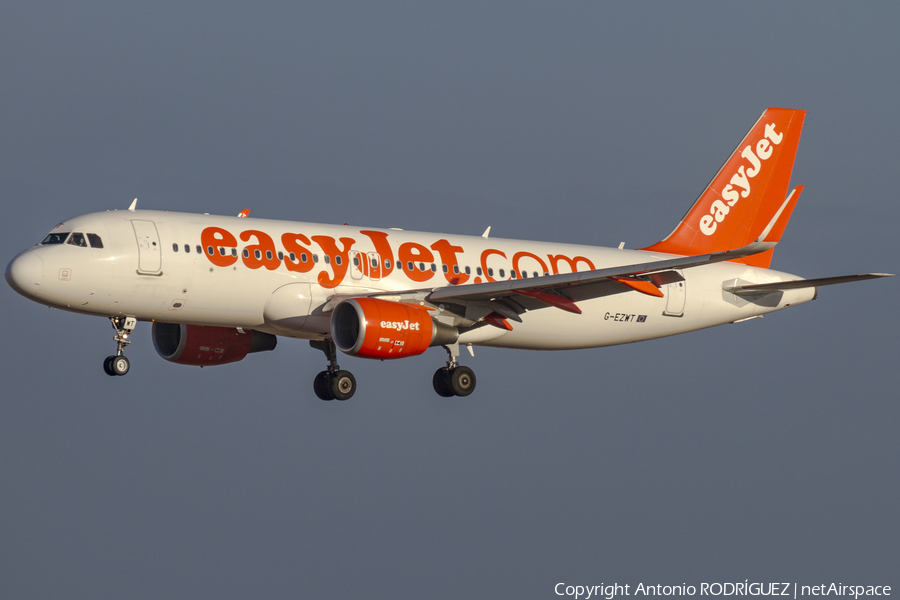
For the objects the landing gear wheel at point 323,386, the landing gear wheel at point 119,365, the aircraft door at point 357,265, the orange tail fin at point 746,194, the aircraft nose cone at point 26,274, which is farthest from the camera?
the orange tail fin at point 746,194

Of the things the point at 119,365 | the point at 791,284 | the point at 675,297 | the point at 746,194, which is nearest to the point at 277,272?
the point at 119,365

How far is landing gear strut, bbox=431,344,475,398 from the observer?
39719 mm

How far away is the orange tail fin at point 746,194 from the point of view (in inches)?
1825

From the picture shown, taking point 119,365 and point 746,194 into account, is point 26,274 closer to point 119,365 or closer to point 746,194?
point 119,365

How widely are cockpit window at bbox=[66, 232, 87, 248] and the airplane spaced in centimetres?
4

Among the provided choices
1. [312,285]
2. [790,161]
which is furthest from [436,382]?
[790,161]

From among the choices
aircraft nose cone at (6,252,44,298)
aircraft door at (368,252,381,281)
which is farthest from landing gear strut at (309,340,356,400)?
aircraft nose cone at (6,252,44,298)

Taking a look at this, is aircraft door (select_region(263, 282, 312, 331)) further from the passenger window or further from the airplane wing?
the passenger window

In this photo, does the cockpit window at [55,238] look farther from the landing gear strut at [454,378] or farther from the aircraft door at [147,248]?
the landing gear strut at [454,378]

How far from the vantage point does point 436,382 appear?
133ft

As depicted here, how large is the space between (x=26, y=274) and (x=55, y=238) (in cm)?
165

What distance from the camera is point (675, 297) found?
1704 inches

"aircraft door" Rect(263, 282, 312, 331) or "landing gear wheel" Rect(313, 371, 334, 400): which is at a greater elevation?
"aircraft door" Rect(263, 282, 312, 331)

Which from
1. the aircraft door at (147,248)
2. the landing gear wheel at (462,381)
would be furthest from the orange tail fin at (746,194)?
the aircraft door at (147,248)
